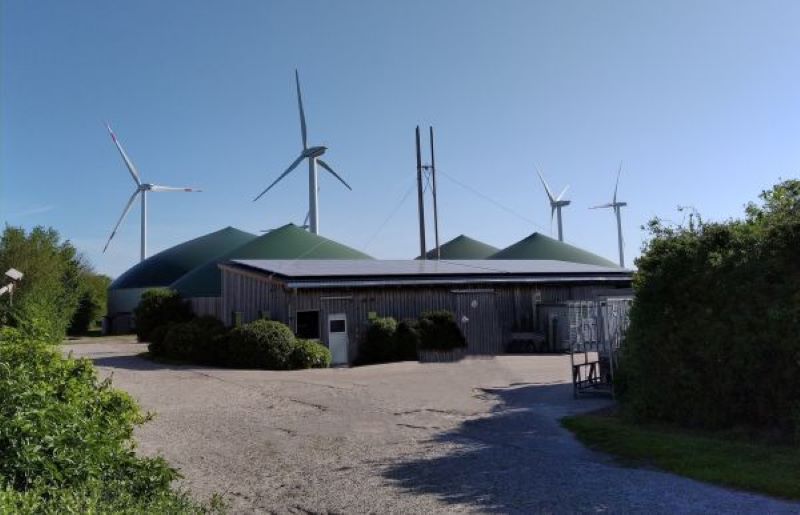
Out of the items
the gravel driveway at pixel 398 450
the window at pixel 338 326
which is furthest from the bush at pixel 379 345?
the gravel driveway at pixel 398 450

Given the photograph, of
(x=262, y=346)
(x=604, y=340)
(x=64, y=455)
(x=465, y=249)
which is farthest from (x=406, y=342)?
(x=465, y=249)

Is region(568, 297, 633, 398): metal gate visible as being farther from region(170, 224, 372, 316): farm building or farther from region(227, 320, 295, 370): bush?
region(170, 224, 372, 316): farm building

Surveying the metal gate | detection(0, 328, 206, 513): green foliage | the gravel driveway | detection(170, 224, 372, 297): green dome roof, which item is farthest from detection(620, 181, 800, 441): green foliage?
detection(170, 224, 372, 297): green dome roof

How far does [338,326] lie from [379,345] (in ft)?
5.58

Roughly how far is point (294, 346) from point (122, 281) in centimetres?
3690

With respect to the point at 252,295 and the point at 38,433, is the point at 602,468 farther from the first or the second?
the point at 252,295

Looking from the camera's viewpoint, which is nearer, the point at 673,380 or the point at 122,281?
the point at 673,380

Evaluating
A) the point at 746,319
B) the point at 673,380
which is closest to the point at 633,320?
the point at 673,380

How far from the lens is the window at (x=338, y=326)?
26.6 metres

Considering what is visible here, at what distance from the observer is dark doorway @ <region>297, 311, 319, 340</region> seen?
26.3 metres

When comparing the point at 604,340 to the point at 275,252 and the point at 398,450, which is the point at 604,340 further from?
the point at 275,252

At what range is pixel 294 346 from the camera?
79.8 ft

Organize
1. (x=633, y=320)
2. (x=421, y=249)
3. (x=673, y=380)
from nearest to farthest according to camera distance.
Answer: (x=673, y=380)
(x=633, y=320)
(x=421, y=249)

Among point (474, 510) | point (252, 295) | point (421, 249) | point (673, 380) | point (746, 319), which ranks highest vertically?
point (421, 249)
